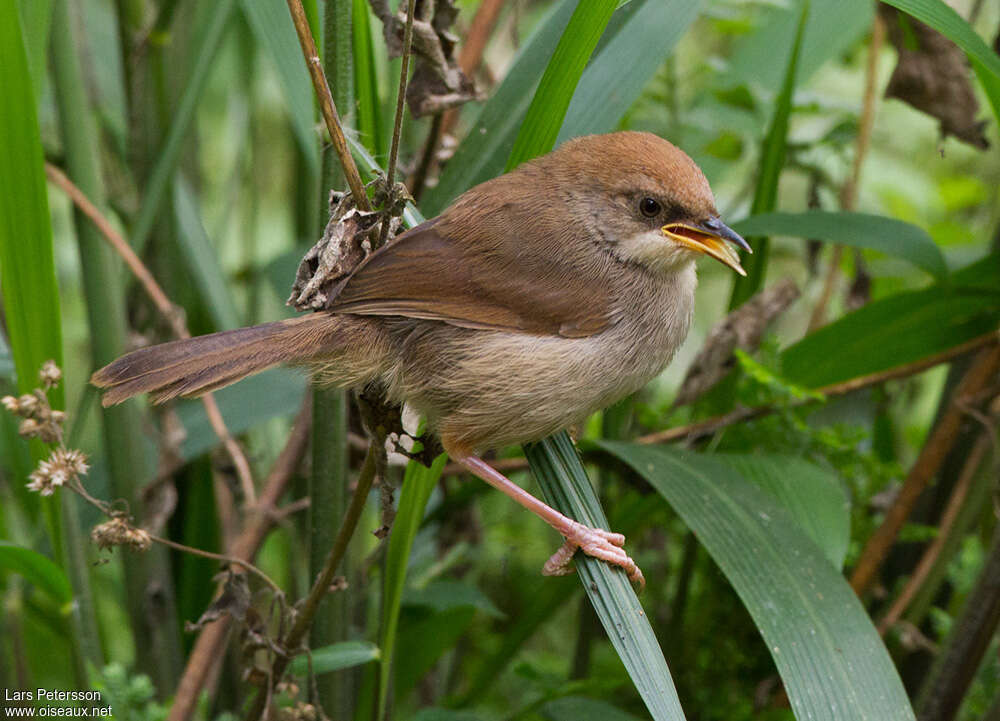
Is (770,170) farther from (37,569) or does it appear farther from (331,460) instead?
(37,569)

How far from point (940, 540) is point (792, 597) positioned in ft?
2.88

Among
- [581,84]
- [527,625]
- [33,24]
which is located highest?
[33,24]

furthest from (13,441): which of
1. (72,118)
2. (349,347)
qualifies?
(349,347)

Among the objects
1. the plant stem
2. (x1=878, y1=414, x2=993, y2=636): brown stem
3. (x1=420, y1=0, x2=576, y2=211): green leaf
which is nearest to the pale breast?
the plant stem

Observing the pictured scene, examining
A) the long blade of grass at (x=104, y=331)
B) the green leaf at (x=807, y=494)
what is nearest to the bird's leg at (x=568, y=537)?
the green leaf at (x=807, y=494)

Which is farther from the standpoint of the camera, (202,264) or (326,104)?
(202,264)

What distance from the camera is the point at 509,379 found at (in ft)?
6.67

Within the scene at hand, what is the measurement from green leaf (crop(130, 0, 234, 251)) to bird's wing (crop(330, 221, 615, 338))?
89 centimetres

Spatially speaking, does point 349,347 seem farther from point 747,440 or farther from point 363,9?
point 747,440

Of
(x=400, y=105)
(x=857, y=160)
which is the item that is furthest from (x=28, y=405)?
(x=857, y=160)

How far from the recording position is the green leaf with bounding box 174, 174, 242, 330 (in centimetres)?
293

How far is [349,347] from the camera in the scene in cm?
201

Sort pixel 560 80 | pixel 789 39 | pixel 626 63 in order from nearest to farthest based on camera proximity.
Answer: pixel 560 80 → pixel 626 63 → pixel 789 39

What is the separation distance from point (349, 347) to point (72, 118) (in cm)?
101
